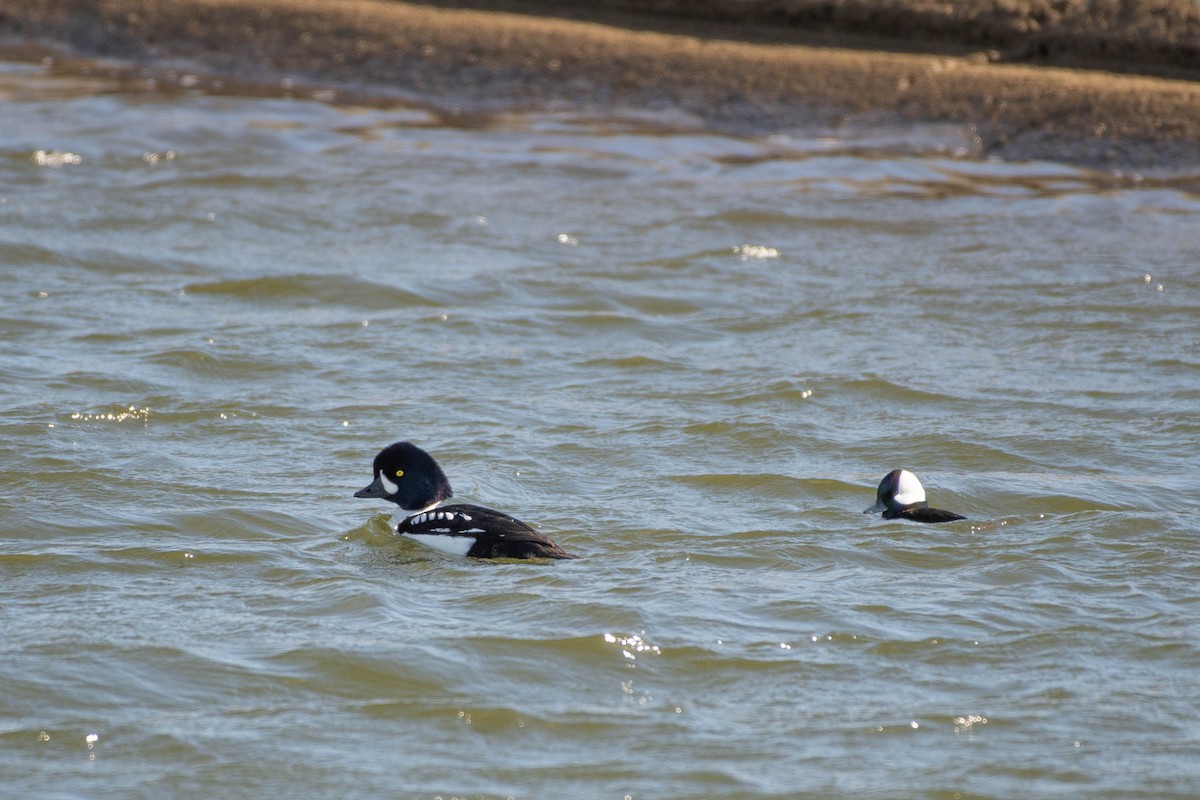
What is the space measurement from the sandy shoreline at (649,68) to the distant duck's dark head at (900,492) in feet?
27.6

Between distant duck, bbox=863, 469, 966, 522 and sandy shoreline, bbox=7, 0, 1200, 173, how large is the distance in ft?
A: 27.6

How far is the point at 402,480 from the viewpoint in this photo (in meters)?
8.31

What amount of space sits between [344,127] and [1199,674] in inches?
477

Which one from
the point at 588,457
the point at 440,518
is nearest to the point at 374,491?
the point at 440,518

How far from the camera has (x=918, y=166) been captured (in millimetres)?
15711

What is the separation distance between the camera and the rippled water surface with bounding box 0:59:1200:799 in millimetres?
6027

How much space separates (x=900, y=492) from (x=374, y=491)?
2612 mm

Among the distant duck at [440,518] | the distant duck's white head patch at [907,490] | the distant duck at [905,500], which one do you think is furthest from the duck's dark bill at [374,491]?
the distant duck's white head patch at [907,490]

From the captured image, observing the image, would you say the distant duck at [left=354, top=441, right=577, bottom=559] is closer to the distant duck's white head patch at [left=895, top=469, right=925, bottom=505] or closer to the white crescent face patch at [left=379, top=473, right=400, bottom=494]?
the white crescent face patch at [left=379, top=473, right=400, bottom=494]

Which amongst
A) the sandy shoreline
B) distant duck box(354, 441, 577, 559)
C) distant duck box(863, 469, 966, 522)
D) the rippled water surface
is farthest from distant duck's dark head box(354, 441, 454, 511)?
the sandy shoreline

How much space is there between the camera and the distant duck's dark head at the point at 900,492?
→ 8234 millimetres

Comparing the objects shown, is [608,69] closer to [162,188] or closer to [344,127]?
[344,127]

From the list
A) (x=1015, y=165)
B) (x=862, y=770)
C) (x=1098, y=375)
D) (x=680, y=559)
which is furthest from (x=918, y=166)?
(x=862, y=770)

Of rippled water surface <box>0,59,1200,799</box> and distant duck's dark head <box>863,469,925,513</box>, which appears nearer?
rippled water surface <box>0,59,1200,799</box>
